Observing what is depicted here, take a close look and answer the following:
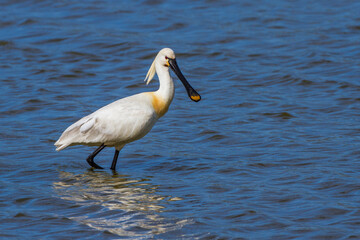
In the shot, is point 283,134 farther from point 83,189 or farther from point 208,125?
point 83,189

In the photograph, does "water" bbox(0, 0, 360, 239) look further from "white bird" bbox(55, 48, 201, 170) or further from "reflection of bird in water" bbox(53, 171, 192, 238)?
"white bird" bbox(55, 48, 201, 170)

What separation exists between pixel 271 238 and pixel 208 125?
4.61m

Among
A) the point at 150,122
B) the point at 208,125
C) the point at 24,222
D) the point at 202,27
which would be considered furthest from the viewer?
the point at 202,27

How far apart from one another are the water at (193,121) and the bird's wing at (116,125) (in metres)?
0.43

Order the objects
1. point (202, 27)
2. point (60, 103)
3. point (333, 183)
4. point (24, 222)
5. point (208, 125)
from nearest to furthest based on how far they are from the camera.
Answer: point (24, 222) < point (333, 183) < point (208, 125) < point (60, 103) < point (202, 27)

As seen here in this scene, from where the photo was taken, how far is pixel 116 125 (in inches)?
376

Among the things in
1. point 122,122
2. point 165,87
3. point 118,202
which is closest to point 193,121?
point 165,87

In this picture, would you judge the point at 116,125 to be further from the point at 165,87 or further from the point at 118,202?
the point at 118,202

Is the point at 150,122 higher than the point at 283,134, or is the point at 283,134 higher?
the point at 150,122

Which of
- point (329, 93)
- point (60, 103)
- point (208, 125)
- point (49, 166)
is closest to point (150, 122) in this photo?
point (49, 166)

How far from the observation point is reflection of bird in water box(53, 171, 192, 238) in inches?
296

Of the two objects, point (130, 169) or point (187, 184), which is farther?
point (130, 169)

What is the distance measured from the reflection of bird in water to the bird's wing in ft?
1.43

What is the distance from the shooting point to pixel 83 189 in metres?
8.90
